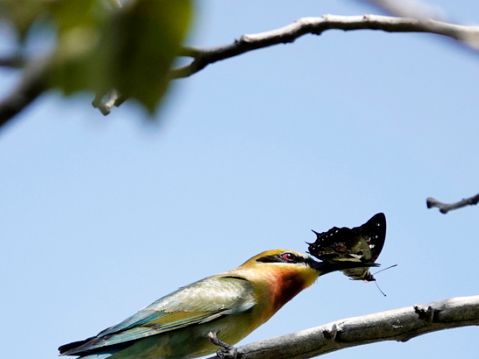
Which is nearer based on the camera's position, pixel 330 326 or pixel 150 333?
pixel 330 326

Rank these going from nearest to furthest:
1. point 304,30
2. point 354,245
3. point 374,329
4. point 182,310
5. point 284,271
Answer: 1. point 304,30
2. point 374,329
3. point 354,245
4. point 182,310
5. point 284,271

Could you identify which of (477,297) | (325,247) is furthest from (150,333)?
(477,297)

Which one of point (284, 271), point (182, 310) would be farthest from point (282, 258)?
point (182, 310)

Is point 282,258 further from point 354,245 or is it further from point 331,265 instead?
point 354,245

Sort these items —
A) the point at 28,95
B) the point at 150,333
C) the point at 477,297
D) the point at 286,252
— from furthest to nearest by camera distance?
the point at 286,252 → the point at 150,333 → the point at 477,297 → the point at 28,95

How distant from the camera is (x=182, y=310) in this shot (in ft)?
15.7

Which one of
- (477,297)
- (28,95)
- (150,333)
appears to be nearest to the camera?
(28,95)

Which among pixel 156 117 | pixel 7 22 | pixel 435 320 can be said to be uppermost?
pixel 7 22

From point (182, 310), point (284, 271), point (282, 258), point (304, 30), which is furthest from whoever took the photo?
point (282, 258)

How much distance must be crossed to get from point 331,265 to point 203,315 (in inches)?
A: 33.4

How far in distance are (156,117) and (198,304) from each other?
410 centimetres

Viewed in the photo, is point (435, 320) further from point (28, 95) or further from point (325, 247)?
point (28, 95)

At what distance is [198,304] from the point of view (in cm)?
481

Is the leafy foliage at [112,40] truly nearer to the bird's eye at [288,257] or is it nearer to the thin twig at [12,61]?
the thin twig at [12,61]
